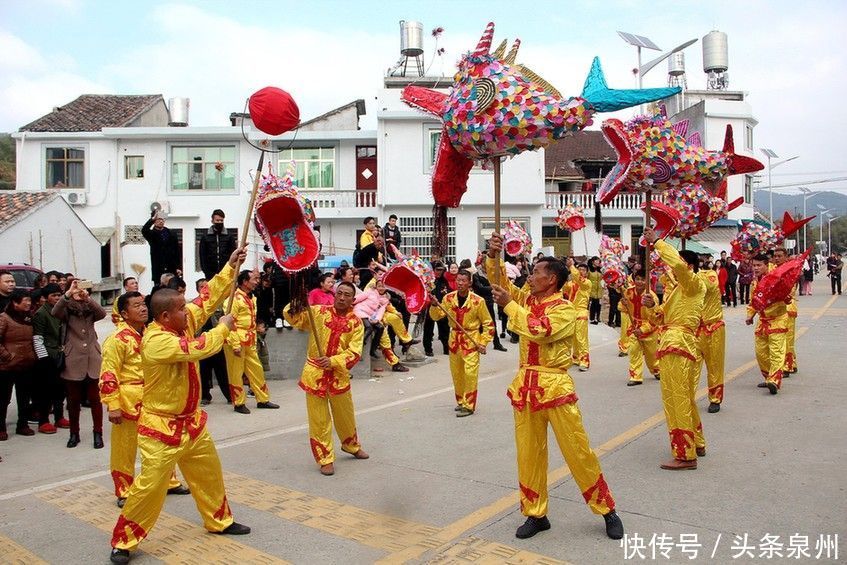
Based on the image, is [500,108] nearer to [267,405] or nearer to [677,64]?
[267,405]

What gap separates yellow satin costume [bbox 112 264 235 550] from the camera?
14.5ft

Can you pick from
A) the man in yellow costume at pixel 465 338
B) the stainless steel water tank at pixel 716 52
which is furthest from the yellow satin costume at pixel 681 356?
the stainless steel water tank at pixel 716 52

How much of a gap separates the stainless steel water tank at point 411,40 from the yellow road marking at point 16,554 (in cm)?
2452

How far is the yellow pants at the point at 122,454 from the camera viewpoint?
5457 millimetres

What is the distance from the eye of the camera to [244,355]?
8.88m

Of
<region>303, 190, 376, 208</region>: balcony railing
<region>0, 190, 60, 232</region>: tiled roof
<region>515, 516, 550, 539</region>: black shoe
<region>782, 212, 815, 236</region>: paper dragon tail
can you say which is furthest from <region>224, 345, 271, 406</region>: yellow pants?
<region>303, 190, 376, 208</region>: balcony railing

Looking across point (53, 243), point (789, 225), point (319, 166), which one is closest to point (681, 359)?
point (789, 225)

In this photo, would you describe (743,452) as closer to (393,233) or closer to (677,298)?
(677,298)

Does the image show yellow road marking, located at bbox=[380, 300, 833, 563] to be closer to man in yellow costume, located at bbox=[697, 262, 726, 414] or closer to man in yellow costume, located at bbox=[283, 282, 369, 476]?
man in yellow costume, located at bbox=[697, 262, 726, 414]

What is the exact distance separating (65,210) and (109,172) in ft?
12.0

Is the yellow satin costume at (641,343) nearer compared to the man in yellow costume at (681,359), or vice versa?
the man in yellow costume at (681,359)

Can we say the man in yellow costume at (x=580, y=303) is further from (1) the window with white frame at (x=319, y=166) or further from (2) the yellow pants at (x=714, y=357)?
(1) the window with white frame at (x=319, y=166)

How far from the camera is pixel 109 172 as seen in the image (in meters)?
23.8

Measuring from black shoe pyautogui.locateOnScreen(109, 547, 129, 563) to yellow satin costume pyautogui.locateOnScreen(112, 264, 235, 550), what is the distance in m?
0.03
